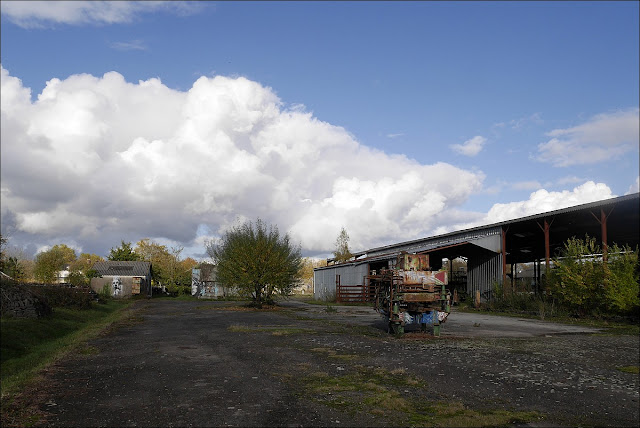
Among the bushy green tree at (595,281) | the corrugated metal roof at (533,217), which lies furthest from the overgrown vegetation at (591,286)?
the corrugated metal roof at (533,217)

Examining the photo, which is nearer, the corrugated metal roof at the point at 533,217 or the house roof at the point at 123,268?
the corrugated metal roof at the point at 533,217

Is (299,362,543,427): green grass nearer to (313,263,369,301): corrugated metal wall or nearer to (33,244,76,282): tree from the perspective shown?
(313,263,369,301): corrugated metal wall

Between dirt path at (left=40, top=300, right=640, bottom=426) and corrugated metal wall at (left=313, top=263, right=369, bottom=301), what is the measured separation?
26.0 metres

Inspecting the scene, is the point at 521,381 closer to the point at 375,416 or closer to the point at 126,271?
the point at 375,416

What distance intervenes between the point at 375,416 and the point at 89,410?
13.8 ft

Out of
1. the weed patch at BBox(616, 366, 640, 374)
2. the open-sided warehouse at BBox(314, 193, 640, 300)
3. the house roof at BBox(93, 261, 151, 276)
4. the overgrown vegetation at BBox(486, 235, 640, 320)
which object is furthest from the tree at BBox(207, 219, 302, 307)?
the house roof at BBox(93, 261, 151, 276)

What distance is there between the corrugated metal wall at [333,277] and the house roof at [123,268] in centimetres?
2629

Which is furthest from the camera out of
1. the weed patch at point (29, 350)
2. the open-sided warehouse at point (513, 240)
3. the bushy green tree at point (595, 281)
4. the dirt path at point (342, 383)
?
the open-sided warehouse at point (513, 240)

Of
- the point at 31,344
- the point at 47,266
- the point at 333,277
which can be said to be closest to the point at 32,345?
the point at 31,344

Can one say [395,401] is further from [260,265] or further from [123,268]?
[123,268]

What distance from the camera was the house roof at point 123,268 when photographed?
58750 millimetres

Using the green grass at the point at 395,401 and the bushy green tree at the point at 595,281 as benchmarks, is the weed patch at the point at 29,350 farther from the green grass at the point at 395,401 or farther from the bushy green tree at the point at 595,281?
the bushy green tree at the point at 595,281

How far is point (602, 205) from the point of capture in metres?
22.6

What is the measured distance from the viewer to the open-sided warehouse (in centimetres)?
2638
